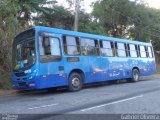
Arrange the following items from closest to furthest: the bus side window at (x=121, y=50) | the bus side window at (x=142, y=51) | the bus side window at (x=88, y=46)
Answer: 1. the bus side window at (x=88, y=46)
2. the bus side window at (x=121, y=50)
3. the bus side window at (x=142, y=51)

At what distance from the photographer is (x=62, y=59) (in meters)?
14.3

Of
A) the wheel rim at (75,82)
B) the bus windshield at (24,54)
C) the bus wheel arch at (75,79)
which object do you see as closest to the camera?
the bus windshield at (24,54)

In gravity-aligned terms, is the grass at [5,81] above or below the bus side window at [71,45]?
below

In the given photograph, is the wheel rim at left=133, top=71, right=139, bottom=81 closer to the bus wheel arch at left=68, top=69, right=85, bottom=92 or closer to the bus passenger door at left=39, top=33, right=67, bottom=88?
the bus wheel arch at left=68, top=69, right=85, bottom=92

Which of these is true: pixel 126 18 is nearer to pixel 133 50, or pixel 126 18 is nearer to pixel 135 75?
pixel 133 50

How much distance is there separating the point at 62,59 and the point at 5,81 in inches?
163

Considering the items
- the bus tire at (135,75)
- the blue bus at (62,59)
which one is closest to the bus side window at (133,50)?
the bus tire at (135,75)

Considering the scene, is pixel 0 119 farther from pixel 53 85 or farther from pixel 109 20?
pixel 109 20

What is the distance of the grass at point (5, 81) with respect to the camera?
1623 centimetres

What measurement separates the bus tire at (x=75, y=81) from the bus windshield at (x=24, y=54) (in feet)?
7.60

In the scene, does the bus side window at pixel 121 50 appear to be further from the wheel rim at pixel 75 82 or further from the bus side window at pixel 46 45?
the bus side window at pixel 46 45

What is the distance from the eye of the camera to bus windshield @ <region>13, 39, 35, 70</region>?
13.5m

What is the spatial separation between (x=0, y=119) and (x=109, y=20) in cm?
2714

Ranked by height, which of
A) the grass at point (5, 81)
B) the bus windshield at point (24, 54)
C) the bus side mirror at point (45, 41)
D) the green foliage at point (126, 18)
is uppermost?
the green foliage at point (126, 18)
